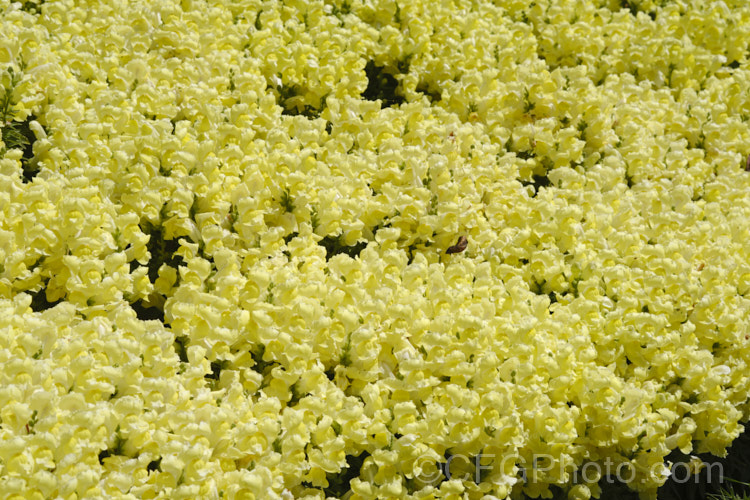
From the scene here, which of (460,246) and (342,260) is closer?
(342,260)

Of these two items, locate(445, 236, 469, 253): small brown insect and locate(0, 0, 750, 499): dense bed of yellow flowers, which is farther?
locate(445, 236, 469, 253): small brown insect

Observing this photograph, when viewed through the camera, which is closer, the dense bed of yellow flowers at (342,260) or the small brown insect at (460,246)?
the dense bed of yellow flowers at (342,260)

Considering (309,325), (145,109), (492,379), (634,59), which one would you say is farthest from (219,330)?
(634,59)

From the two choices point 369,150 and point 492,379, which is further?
point 369,150

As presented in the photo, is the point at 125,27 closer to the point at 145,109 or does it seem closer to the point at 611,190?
the point at 145,109
